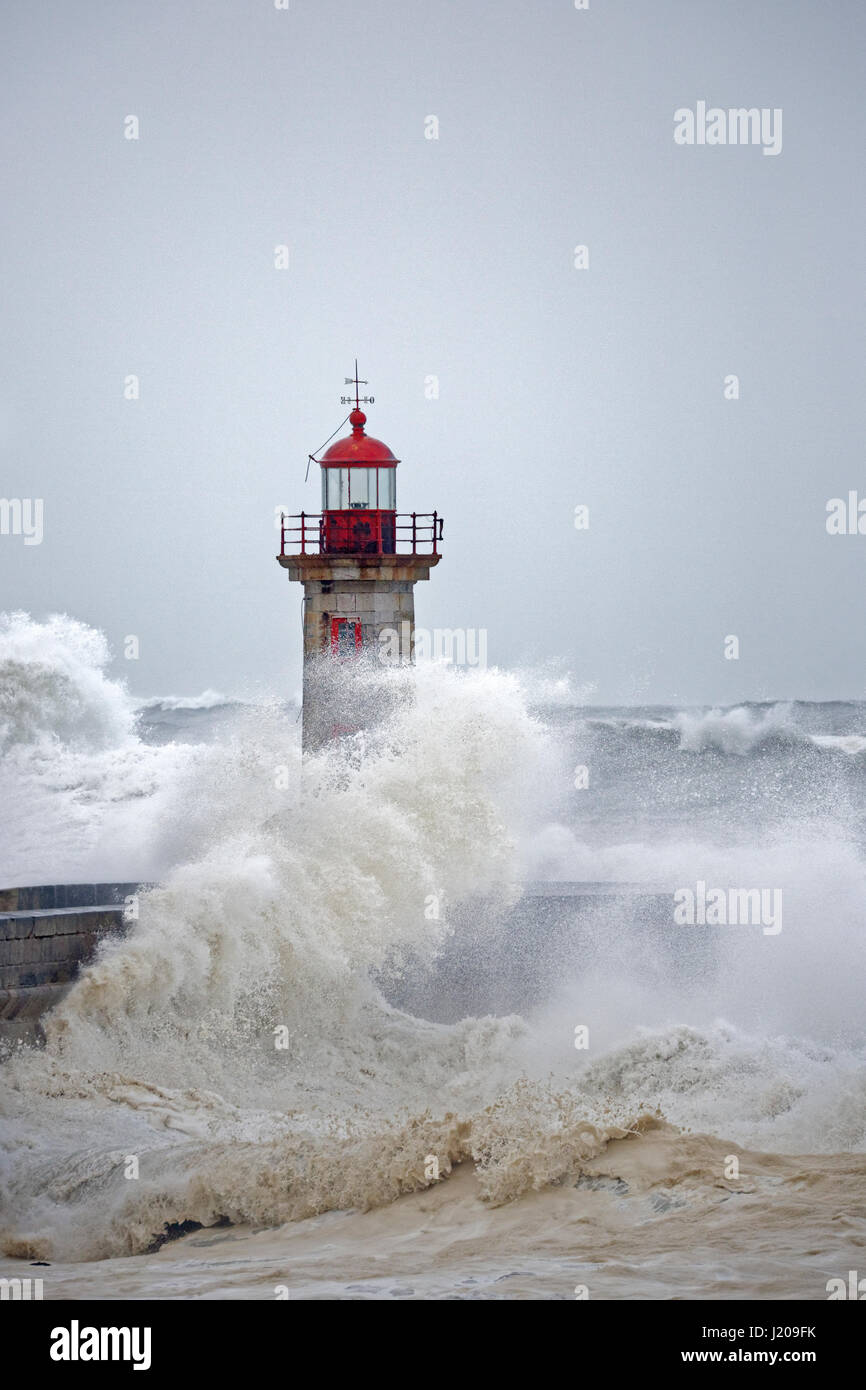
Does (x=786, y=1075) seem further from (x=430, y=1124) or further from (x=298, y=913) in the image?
(x=298, y=913)

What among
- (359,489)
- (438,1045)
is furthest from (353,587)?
(438,1045)

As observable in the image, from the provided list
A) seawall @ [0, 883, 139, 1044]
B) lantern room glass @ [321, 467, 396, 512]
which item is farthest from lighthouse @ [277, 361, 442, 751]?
seawall @ [0, 883, 139, 1044]

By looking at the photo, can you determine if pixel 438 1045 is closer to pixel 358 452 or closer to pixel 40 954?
pixel 40 954

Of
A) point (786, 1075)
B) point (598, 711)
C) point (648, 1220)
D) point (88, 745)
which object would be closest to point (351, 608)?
point (786, 1075)

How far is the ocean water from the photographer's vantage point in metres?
6.96

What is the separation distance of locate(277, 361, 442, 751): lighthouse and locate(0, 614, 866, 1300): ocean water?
351 mm

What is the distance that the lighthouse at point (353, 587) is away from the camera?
14.3 m

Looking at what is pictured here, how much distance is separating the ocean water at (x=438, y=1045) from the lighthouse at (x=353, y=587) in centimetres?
35

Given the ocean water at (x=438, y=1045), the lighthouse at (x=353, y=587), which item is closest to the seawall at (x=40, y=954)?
the ocean water at (x=438, y=1045)

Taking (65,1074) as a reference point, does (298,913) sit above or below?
above

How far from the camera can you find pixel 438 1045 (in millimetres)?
12023

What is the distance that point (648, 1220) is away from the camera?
6969mm

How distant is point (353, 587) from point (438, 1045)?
4.55 meters
